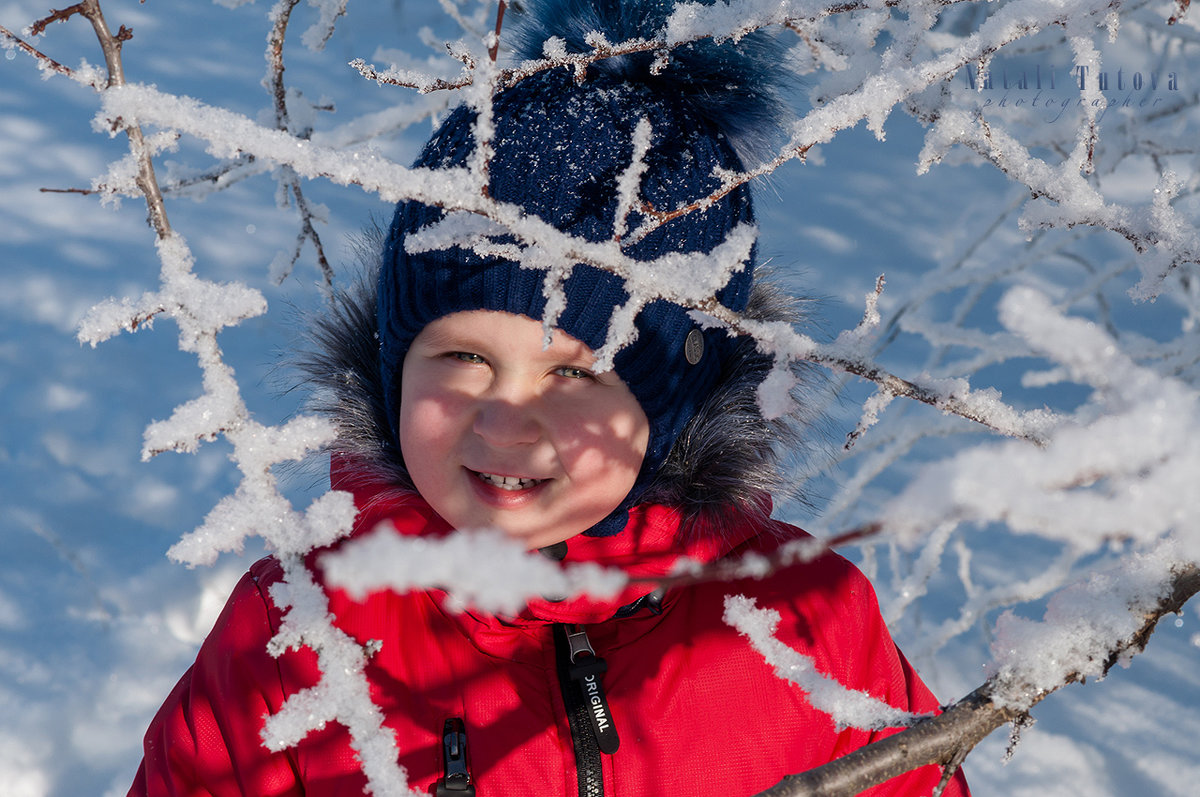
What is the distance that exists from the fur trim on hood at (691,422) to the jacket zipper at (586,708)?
0.87ft

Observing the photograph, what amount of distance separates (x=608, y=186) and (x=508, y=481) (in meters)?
0.43

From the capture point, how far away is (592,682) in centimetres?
127

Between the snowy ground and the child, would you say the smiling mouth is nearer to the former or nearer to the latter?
the child

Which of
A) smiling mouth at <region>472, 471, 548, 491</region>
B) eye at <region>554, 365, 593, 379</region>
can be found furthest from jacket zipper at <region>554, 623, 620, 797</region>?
eye at <region>554, 365, 593, 379</region>

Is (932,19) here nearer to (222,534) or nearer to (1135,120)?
(222,534)

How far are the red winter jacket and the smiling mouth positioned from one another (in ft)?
0.57

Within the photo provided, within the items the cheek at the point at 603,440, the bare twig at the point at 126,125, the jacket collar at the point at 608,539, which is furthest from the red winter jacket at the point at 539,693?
the bare twig at the point at 126,125

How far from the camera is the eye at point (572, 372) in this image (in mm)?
1212

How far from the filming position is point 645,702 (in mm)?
1315

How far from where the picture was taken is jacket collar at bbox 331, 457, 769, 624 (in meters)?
1.31

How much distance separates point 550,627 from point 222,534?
2.50 feet

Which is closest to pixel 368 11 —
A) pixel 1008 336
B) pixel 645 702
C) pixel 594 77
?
pixel 594 77

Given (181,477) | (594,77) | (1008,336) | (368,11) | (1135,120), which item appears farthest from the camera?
(368,11)

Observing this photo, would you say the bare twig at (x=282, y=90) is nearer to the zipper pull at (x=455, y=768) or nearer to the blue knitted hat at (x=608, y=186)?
the blue knitted hat at (x=608, y=186)
